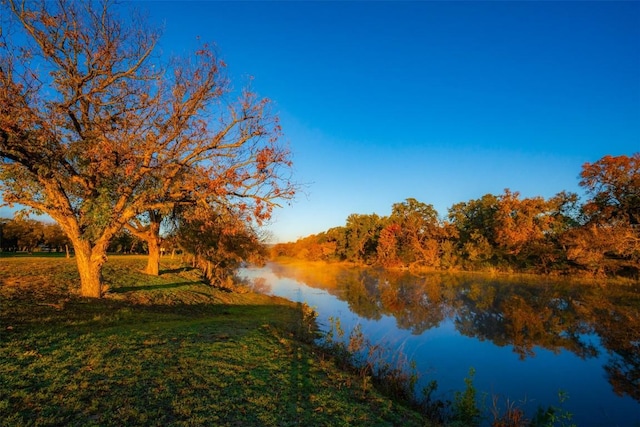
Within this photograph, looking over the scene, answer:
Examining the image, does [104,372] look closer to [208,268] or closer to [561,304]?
[208,268]

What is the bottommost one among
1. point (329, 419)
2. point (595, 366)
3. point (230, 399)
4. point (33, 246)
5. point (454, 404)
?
point (595, 366)

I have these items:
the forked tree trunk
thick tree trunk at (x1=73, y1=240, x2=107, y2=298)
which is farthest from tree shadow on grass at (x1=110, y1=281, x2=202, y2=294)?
the forked tree trunk

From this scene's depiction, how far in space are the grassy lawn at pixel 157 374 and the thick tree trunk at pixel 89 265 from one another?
3.34 feet

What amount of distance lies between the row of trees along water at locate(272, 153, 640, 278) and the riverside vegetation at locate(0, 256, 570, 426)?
128ft

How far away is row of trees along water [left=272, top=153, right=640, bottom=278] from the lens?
38.8 m

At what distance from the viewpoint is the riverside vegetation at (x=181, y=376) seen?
5496 millimetres

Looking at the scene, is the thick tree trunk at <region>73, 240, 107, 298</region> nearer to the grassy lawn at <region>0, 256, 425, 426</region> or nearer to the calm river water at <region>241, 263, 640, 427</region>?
the grassy lawn at <region>0, 256, 425, 426</region>

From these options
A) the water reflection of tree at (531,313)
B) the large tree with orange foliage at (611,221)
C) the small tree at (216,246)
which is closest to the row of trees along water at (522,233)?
the large tree with orange foliage at (611,221)

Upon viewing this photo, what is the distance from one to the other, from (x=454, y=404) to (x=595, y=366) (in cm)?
841

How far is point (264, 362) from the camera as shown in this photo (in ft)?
28.3

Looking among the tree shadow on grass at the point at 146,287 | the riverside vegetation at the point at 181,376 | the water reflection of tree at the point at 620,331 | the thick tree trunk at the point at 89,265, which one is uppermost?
the thick tree trunk at the point at 89,265

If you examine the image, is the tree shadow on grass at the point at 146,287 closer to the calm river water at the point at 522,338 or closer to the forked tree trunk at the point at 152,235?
the forked tree trunk at the point at 152,235

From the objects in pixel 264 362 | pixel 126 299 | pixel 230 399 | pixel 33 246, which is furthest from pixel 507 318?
pixel 33 246

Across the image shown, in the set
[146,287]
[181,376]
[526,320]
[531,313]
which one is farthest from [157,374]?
[531,313]
